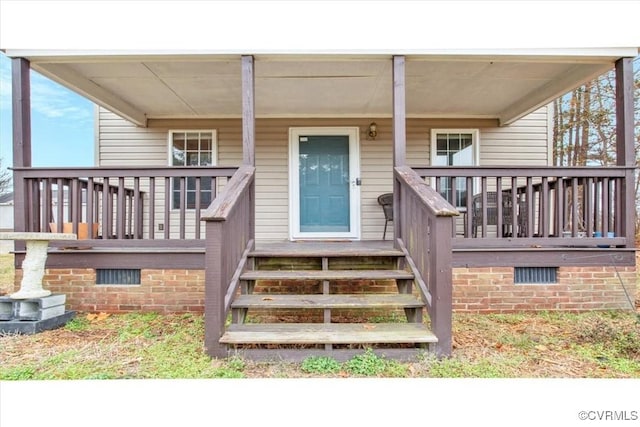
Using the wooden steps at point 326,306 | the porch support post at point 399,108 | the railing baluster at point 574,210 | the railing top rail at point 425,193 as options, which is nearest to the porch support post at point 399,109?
the porch support post at point 399,108

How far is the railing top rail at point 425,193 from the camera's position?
2658 mm

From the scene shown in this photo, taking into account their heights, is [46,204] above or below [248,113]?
below

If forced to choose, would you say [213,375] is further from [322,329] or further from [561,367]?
[561,367]

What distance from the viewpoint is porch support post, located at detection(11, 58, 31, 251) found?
11.9 ft

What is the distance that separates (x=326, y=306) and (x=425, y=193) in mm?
1222

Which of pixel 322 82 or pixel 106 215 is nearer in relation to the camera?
pixel 106 215

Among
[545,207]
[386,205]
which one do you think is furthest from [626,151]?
[386,205]

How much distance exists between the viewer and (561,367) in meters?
2.47

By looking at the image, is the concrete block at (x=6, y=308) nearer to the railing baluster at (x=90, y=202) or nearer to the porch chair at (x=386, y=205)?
the railing baluster at (x=90, y=202)

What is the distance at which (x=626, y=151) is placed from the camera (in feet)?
12.0

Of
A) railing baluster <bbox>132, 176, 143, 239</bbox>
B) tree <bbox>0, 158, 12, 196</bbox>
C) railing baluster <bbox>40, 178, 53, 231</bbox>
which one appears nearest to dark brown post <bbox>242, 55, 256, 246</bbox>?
railing baluster <bbox>132, 176, 143, 239</bbox>

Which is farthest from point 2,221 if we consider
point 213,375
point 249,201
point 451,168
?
point 451,168

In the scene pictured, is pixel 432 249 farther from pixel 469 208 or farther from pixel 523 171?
pixel 523 171

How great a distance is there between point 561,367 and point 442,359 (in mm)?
778
